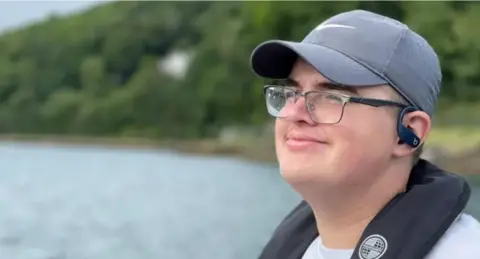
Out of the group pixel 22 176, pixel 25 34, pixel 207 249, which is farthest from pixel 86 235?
pixel 25 34

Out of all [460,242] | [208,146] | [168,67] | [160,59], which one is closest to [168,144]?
[208,146]

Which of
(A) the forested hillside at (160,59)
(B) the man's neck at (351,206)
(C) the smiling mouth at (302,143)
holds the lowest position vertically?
(B) the man's neck at (351,206)

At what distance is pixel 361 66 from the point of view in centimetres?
135

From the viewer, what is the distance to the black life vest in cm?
129

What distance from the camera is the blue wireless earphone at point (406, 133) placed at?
136 cm

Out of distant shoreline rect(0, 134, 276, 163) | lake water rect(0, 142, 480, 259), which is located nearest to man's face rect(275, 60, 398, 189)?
lake water rect(0, 142, 480, 259)

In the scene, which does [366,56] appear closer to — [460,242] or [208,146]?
[460,242]

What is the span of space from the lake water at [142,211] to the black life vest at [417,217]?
6924 mm

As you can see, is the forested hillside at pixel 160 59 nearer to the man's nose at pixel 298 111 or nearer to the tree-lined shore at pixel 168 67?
the tree-lined shore at pixel 168 67

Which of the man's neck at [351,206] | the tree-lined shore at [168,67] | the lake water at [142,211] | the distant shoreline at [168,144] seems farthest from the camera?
the tree-lined shore at [168,67]

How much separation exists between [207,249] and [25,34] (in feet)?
171

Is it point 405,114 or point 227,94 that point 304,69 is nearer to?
point 405,114

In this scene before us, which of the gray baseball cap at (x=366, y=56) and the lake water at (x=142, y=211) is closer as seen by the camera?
the gray baseball cap at (x=366, y=56)

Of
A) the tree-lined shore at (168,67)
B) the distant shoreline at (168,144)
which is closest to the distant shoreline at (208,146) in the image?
the distant shoreline at (168,144)
